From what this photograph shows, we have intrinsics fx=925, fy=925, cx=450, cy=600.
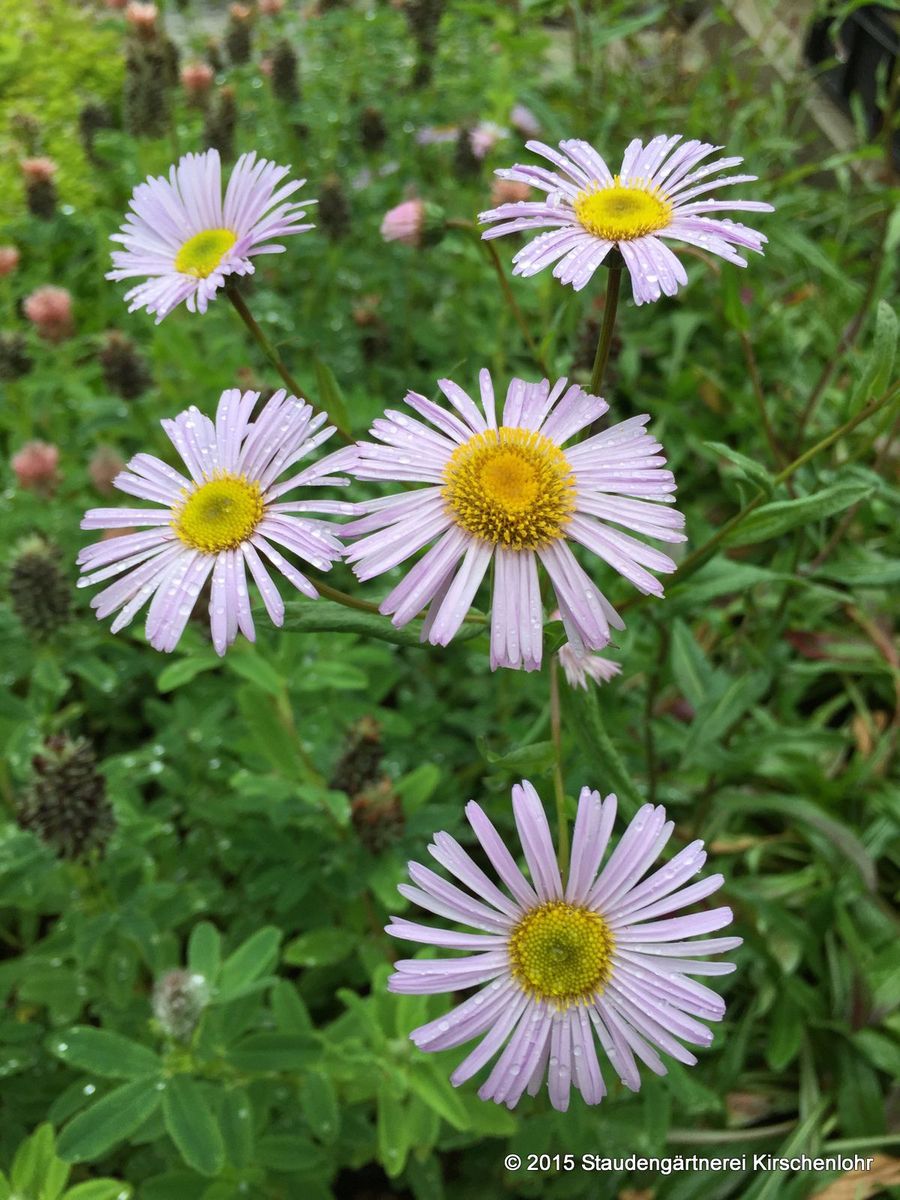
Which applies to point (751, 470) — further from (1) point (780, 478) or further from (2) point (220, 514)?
(2) point (220, 514)

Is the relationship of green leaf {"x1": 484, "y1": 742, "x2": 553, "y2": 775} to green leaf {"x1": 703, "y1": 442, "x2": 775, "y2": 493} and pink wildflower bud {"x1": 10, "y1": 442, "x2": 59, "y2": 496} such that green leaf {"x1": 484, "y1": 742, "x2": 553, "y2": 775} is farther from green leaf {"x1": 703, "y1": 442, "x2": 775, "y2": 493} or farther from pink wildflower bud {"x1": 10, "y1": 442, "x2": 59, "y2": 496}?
pink wildflower bud {"x1": 10, "y1": 442, "x2": 59, "y2": 496}

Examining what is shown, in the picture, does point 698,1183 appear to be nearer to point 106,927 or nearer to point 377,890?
point 377,890

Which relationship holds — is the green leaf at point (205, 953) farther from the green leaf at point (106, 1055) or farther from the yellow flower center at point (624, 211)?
the yellow flower center at point (624, 211)

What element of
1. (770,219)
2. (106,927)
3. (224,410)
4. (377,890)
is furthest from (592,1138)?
(770,219)

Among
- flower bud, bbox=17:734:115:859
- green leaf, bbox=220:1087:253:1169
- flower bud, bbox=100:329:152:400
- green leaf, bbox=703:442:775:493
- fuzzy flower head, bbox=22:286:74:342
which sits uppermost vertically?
fuzzy flower head, bbox=22:286:74:342

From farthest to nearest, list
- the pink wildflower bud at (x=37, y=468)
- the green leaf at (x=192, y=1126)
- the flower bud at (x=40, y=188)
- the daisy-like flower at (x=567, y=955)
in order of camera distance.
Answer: the flower bud at (x=40, y=188)
the pink wildflower bud at (x=37, y=468)
the green leaf at (x=192, y=1126)
the daisy-like flower at (x=567, y=955)

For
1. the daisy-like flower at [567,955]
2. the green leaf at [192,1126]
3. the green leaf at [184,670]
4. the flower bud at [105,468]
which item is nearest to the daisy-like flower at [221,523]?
the daisy-like flower at [567,955]

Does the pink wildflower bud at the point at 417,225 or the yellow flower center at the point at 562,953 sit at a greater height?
the pink wildflower bud at the point at 417,225

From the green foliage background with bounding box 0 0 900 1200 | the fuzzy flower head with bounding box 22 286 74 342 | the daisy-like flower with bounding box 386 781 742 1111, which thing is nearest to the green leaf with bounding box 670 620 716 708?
the green foliage background with bounding box 0 0 900 1200
